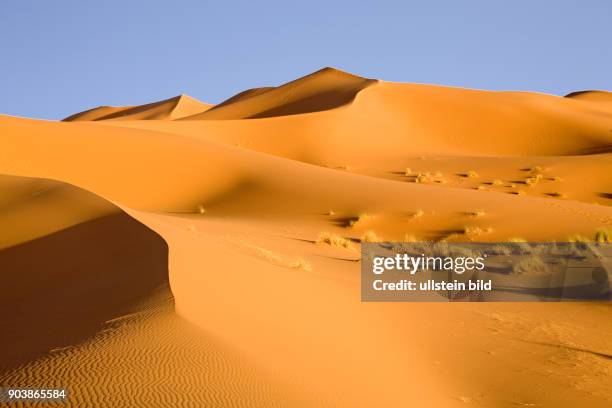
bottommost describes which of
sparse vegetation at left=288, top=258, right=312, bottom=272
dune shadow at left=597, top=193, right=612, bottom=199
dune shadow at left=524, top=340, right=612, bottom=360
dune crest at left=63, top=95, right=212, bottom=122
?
dune shadow at left=597, top=193, right=612, bottom=199

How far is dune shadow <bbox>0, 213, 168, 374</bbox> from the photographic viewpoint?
626cm

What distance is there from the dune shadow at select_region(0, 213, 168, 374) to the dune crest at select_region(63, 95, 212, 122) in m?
86.5

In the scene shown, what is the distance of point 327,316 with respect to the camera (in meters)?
8.27

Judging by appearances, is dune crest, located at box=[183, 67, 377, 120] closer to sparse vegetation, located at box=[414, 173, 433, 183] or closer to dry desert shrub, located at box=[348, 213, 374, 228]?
sparse vegetation, located at box=[414, 173, 433, 183]

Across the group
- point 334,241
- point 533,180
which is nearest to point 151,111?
point 533,180

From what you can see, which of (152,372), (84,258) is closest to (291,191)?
(84,258)

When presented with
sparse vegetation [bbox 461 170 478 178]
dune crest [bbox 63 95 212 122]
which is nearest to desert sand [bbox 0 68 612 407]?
sparse vegetation [bbox 461 170 478 178]

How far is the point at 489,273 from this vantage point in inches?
503

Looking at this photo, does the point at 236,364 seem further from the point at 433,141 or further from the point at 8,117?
the point at 433,141

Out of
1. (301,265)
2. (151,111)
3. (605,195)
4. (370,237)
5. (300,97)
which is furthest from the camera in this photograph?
(151,111)

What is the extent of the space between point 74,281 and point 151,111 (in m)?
97.9

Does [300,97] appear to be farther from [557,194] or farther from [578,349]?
[578,349]

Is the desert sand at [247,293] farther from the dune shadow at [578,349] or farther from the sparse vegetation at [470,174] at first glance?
the sparse vegetation at [470,174]

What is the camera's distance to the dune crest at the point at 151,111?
323 feet
